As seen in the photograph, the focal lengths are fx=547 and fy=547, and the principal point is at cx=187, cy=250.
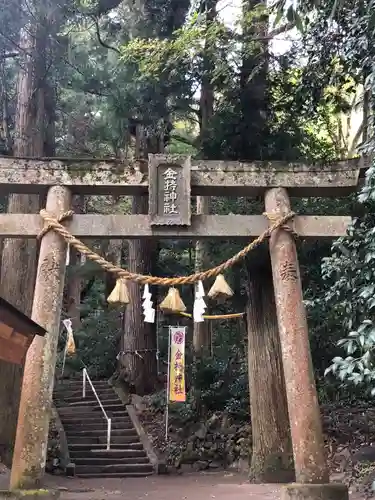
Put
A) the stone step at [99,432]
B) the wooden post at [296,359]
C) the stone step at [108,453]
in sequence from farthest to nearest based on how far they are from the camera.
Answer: the stone step at [99,432], the stone step at [108,453], the wooden post at [296,359]

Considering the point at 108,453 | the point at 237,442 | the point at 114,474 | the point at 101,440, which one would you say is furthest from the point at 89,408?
the point at 237,442

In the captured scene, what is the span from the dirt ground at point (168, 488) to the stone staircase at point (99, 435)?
671 millimetres

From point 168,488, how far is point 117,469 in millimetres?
2470

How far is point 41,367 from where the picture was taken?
6.13 meters

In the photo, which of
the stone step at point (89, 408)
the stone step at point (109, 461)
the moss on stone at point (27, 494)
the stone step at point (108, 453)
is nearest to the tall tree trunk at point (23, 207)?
the stone step at point (109, 461)

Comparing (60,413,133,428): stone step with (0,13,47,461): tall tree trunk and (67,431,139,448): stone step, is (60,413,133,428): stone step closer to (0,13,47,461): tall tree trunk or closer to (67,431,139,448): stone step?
(67,431,139,448): stone step

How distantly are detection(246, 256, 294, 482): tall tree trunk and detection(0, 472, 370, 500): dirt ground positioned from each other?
A: 1.27 feet

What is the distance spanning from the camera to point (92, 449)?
11.9 metres

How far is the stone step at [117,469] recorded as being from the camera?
1088cm

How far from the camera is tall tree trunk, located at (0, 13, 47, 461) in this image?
940 centimetres

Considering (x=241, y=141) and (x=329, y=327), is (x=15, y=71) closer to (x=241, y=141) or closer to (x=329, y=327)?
(x=241, y=141)

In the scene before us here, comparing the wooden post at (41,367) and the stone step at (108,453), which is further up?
the wooden post at (41,367)

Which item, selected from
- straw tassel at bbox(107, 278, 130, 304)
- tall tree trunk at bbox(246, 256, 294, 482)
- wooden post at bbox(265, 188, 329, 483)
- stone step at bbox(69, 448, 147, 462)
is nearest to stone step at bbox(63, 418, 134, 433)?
stone step at bbox(69, 448, 147, 462)

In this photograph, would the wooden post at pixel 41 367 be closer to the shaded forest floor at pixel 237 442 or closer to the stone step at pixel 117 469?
the shaded forest floor at pixel 237 442
